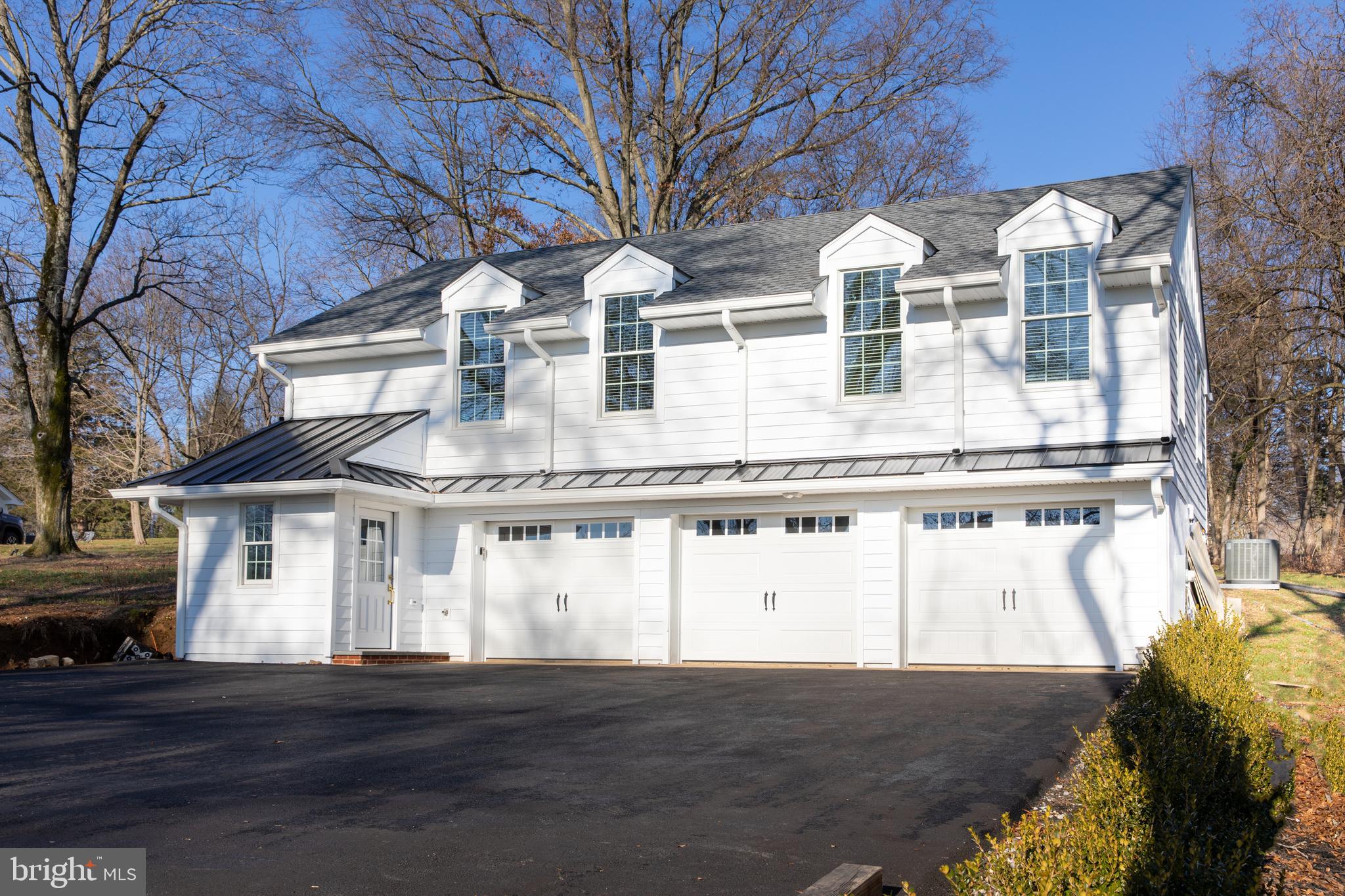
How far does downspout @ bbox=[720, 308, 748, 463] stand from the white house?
0.06 metres

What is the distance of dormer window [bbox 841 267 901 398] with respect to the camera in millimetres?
16328

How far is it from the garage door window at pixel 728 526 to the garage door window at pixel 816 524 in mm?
539

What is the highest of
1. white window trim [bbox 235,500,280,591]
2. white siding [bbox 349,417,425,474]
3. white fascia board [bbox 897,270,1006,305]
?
white fascia board [bbox 897,270,1006,305]

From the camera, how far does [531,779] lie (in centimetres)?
742

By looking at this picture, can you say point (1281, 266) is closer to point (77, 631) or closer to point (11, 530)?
point (77, 631)

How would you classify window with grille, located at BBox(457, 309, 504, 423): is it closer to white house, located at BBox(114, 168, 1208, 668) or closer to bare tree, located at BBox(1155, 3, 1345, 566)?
white house, located at BBox(114, 168, 1208, 668)

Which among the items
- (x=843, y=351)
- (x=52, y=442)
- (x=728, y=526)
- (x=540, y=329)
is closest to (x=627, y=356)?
(x=540, y=329)

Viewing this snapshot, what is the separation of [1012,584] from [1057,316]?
358cm

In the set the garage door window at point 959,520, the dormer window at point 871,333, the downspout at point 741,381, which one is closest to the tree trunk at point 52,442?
the downspout at point 741,381

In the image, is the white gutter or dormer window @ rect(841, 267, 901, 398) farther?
the white gutter

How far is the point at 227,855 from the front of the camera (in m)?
5.44

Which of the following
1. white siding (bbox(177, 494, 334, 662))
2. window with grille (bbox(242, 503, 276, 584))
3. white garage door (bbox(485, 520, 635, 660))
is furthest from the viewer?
white garage door (bbox(485, 520, 635, 660))

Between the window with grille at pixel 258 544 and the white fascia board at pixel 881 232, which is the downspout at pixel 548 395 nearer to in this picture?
the window with grille at pixel 258 544

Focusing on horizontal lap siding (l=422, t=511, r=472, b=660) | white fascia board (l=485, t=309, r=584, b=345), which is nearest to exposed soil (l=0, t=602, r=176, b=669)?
horizontal lap siding (l=422, t=511, r=472, b=660)
